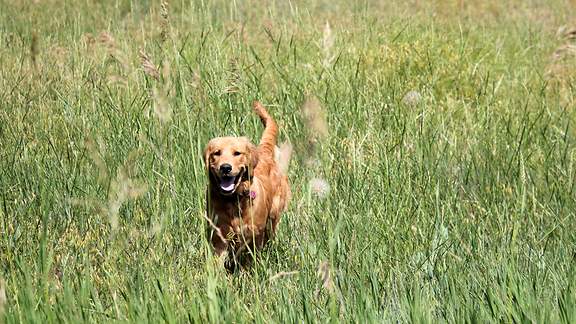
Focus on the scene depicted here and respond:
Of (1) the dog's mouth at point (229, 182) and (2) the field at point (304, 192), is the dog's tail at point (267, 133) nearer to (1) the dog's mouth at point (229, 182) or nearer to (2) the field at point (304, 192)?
(2) the field at point (304, 192)

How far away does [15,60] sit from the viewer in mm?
6938

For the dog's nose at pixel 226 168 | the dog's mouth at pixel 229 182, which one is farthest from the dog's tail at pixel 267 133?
the dog's nose at pixel 226 168

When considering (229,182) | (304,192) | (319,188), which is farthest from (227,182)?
(319,188)

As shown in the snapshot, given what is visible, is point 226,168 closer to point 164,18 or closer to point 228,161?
point 228,161

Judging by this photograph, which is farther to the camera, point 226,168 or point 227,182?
point 227,182

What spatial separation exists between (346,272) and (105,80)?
121 inches

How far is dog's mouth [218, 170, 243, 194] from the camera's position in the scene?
4.70m

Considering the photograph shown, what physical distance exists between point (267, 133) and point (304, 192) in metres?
1.22

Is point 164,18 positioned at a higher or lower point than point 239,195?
higher

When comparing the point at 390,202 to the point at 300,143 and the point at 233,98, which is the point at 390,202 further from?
the point at 233,98

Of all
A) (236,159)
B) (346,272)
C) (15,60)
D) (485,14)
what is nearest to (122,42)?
(15,60)

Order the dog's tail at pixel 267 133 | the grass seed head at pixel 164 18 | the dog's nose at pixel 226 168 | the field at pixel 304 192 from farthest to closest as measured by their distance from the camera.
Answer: the dog's tail at pixel 267 133
the dog's nose at pixel 226 168
the grass seed head at pixel 164 18
the field at pixel 304 192

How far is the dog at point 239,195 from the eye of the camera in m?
4.66

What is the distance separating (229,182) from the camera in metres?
4.75
